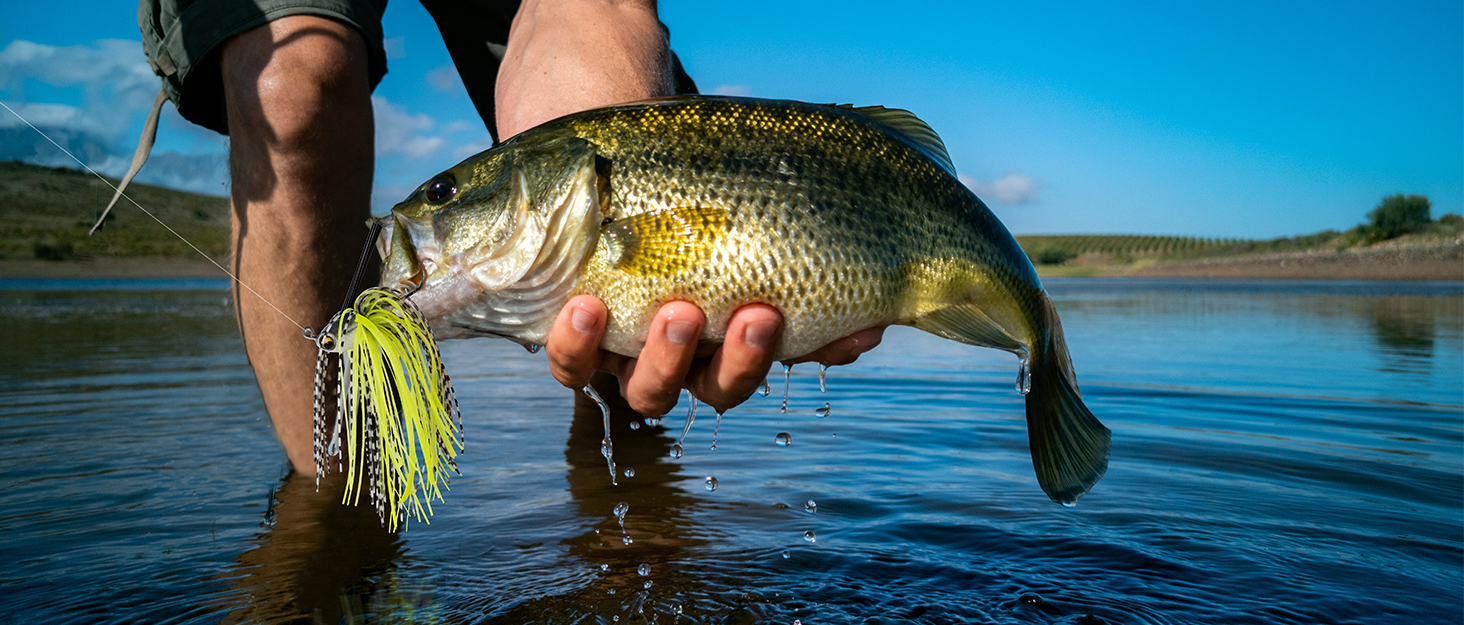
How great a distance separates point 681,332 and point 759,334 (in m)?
0.21

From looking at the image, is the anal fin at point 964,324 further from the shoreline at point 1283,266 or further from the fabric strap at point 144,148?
the shoreline at point 1283,266

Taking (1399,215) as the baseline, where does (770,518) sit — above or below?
below

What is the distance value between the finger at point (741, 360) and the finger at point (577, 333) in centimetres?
36

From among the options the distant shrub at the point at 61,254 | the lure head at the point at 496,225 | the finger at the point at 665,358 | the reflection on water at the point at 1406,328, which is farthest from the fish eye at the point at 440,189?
the distant shrub at the point at 61,254

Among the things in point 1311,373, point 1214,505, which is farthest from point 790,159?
point 1311,373

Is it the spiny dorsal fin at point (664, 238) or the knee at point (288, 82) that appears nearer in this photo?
the spiny dorsal fin at point (664, 238)

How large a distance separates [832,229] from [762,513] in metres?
1.73

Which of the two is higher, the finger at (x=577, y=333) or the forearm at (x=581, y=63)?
the forearm at (x=581, y=63)

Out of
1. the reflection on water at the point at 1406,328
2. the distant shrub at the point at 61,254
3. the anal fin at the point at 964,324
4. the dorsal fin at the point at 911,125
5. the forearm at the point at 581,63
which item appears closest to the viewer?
the anal fin at the point at 964,324

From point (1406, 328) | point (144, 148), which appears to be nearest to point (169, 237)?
point (144, 148)

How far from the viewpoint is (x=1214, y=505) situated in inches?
143

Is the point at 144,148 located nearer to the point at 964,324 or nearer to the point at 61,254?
the point at 964,324

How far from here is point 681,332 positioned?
2.21 m

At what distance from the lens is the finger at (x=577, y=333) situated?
215 centimetres
